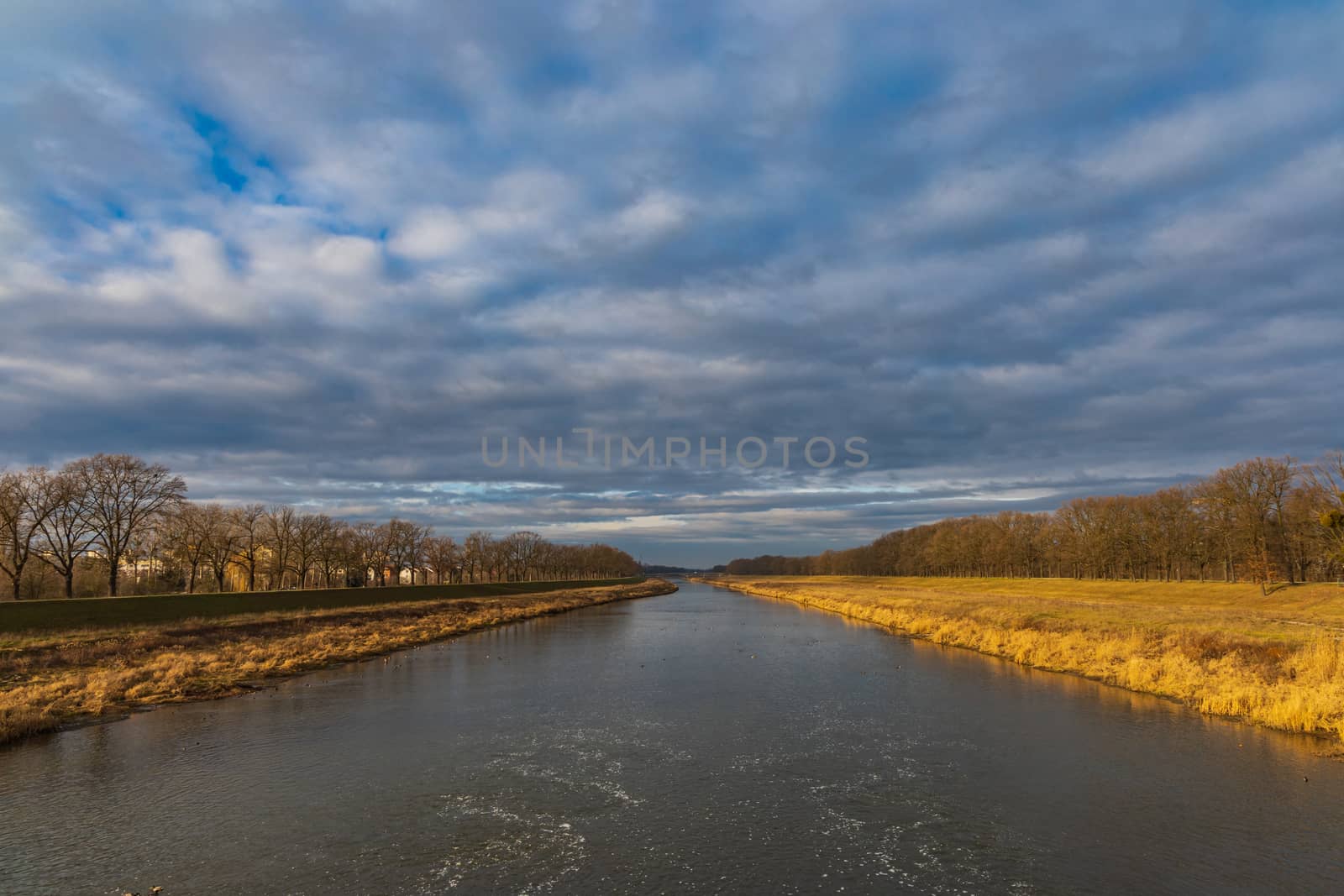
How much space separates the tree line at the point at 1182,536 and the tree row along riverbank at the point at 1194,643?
5967mm

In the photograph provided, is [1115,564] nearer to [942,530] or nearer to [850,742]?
[942,530]

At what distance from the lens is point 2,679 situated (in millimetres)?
A: 22797

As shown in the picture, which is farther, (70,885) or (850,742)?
(850,742)

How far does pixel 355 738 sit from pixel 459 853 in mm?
8243

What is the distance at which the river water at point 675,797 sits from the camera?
945 cm

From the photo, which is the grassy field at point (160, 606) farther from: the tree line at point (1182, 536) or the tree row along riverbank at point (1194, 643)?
the tree line at point (1182, 536)

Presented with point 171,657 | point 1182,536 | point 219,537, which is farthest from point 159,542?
point 1182,536

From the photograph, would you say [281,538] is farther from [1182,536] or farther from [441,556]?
[1182,536]

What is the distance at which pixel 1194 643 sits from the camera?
25906 mm

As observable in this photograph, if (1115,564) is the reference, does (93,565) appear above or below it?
above

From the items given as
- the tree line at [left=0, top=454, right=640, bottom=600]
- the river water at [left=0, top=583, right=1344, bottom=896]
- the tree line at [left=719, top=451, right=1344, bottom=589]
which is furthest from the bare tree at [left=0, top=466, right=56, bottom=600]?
the tree line at [left=719, top=451, right=1344, bottom=589]

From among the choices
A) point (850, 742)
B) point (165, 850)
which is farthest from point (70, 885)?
point (850, 742)

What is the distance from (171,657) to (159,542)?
5342 cm

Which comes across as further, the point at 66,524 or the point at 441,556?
the point at 441,556
